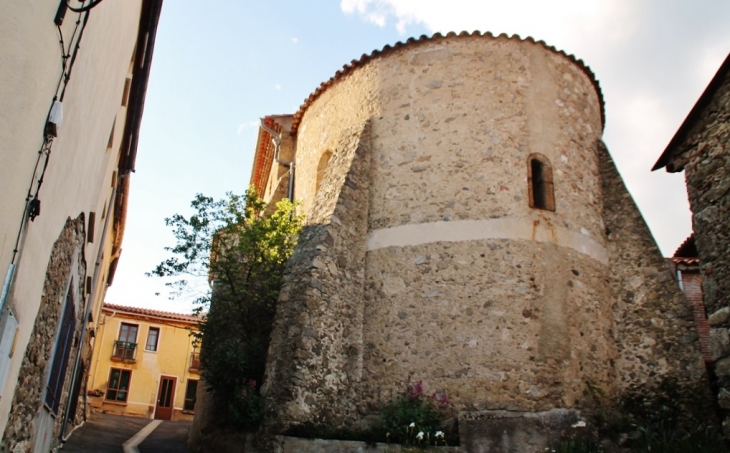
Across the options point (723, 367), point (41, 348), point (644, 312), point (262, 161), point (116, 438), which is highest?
point (262, 161)

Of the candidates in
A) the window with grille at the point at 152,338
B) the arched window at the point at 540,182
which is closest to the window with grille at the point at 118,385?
the window with grille at the point at 152,338

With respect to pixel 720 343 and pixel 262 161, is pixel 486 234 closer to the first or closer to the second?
pixel 720 343

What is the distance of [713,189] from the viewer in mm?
6484

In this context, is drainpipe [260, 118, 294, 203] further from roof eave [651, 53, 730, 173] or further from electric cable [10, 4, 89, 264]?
electric cable [10, 4, 89, 264]

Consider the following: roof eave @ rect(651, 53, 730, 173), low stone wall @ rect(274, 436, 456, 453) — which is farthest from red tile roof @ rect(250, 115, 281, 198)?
roof eave @ rect(651, 53, 730, 173)

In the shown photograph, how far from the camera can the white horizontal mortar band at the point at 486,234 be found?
31.6ft

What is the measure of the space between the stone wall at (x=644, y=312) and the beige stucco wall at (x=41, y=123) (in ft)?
26.9

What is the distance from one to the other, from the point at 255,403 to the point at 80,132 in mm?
4815

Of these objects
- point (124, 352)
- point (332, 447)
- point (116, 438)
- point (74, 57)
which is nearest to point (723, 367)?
point (332, 447)

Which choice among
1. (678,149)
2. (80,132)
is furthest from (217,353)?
(678,149)

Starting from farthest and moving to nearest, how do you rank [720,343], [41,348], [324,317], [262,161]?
1. [262,161]
2. [324,317]
3. [720,343]
4. [41,348]

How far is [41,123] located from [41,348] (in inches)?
102

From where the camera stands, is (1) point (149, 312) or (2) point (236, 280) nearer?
(2) point (236, 280)

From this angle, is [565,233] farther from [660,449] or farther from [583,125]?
[660,449]
